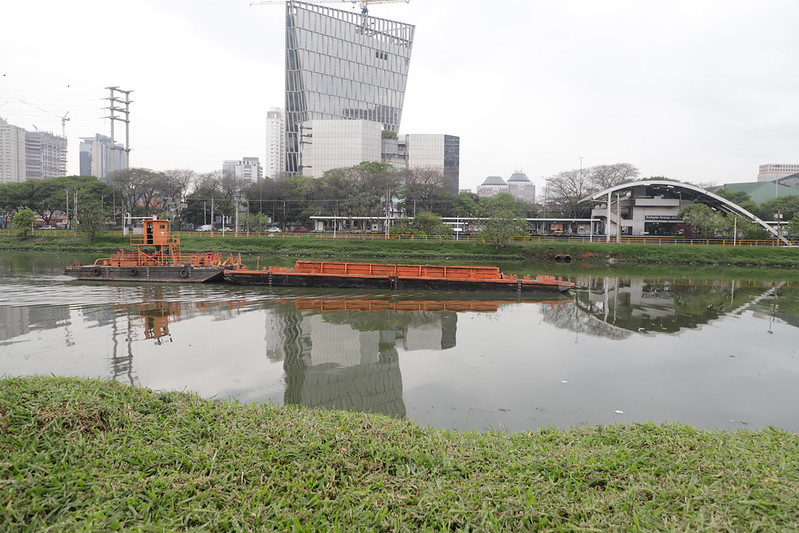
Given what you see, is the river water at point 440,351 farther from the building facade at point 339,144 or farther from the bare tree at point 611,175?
the building facade at point 339,144

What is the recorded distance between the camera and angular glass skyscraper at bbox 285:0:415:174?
109625 mm

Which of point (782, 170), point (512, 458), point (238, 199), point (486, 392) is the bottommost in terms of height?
point (486, 392)

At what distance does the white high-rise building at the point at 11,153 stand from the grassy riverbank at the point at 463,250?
96.6 meters

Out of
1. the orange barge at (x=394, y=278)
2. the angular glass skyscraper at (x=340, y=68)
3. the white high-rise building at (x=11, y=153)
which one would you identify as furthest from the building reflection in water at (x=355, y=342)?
the white high-rise building at (x=11, y=153)

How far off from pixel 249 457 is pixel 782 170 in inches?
9471

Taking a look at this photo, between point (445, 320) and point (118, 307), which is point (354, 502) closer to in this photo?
point (445, 320)

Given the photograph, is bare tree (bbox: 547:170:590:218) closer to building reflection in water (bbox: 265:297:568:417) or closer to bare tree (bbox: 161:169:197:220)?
bare tree (bbox: 161:169:197:220)

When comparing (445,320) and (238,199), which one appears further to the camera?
(238,199)

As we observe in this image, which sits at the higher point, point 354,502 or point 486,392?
point 354,502

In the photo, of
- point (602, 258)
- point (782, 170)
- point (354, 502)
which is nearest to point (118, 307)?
point (354, 502)

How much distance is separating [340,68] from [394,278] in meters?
104

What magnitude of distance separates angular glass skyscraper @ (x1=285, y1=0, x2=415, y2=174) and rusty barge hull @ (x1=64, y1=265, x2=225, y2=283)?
86.2 m

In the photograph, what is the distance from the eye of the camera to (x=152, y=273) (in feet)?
84.2

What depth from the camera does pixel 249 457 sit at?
4.77m
